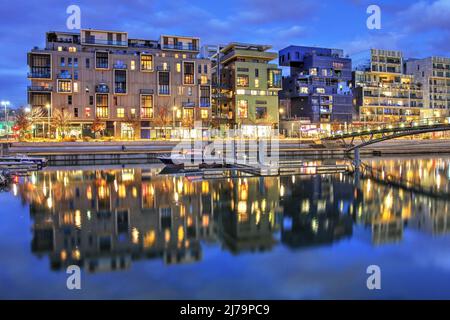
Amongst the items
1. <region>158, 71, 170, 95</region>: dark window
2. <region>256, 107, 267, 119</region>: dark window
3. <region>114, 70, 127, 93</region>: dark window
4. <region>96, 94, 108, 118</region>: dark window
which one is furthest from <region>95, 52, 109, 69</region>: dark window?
<region>256, 107, 267, 119</region>: dark window

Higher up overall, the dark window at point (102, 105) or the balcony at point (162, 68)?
the balcony at point (162, 68)

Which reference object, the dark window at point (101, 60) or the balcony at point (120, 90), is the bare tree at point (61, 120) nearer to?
the balcony at point (120, 90)

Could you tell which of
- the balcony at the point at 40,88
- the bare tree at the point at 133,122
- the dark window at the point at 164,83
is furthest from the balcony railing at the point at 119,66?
the balcony at the point at 40,88

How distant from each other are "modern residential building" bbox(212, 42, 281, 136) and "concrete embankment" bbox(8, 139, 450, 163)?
15502mm

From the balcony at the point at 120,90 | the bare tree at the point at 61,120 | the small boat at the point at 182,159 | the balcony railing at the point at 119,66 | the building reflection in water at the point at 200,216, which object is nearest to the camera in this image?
the building reflection in water at the point at 200,216

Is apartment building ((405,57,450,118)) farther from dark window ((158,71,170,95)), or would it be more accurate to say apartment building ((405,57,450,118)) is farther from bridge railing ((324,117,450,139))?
dark window ((158,71,170,95))

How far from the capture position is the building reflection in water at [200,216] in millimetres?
15133

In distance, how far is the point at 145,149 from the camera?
212ft

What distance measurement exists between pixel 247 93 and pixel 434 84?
55675mm

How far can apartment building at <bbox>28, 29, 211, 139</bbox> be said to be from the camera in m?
72.5

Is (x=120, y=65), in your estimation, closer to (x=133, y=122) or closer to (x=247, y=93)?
(x=133, y=122)

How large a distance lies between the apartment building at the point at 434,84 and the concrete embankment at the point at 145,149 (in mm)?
34447
